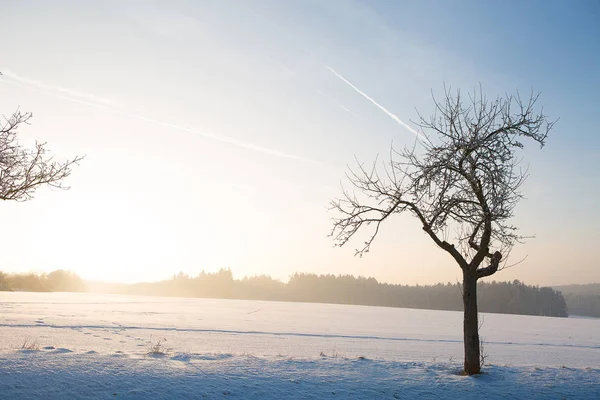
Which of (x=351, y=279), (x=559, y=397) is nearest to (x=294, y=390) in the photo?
(x=559, y=397)

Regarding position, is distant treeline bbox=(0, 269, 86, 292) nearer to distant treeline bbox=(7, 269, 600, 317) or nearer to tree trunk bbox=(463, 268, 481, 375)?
distant treeline bbox=(7, 269, 600, 317)

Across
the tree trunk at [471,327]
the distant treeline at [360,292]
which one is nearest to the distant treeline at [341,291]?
the distant treeline at [360,292]

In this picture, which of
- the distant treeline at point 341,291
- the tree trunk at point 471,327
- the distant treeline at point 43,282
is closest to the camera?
the tree trunk at point 471,327

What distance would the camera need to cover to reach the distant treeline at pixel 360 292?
133375 mm

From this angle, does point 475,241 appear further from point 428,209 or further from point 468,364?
point 468,364

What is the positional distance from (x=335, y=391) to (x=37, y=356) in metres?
7.37

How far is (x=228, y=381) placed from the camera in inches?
360

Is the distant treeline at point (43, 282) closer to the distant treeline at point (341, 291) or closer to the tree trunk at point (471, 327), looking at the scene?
the distant treeline at point (341, 291)

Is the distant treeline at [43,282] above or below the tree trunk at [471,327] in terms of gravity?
below

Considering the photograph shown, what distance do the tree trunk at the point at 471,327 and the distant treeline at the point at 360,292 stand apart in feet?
380

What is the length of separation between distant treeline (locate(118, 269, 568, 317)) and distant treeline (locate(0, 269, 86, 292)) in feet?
→ 110

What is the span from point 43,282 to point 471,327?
119 meters

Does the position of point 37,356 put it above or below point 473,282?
below

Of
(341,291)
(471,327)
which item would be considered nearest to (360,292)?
(341,291)
